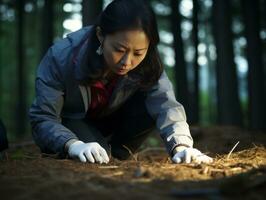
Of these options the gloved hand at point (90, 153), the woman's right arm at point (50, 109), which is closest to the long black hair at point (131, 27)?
the woman's right arm at point (50, 109)

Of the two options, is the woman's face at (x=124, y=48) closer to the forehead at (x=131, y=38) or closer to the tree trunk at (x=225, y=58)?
the forehead at (x=131, y=38)

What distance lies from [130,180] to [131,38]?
1.03m

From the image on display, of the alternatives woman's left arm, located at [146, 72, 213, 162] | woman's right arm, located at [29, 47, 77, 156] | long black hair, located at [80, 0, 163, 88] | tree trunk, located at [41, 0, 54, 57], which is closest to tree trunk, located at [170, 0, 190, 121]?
tree trunk, located at [41, 0, 54, 57]

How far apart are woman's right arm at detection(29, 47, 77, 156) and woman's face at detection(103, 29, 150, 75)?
46 centimetres

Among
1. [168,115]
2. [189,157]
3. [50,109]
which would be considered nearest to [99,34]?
[50,109]

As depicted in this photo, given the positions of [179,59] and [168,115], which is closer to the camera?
[168,115]

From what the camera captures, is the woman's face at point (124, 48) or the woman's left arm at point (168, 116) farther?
the woman's left arm at point (168, 116)

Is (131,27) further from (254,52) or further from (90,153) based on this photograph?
(254,52)

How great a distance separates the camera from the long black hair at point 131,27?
2900mm

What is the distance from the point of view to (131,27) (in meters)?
2.88

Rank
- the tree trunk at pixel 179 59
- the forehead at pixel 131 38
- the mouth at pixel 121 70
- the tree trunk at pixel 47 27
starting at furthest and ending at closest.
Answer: the tree trunk at pixel 179 59
the tree trunk at pixel 47 27
the mouth at pixel 121 70
the forehead at pixel 131 38

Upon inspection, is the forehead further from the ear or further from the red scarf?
the red scarf

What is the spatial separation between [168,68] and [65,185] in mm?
18308

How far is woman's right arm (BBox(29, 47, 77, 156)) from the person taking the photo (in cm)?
316
